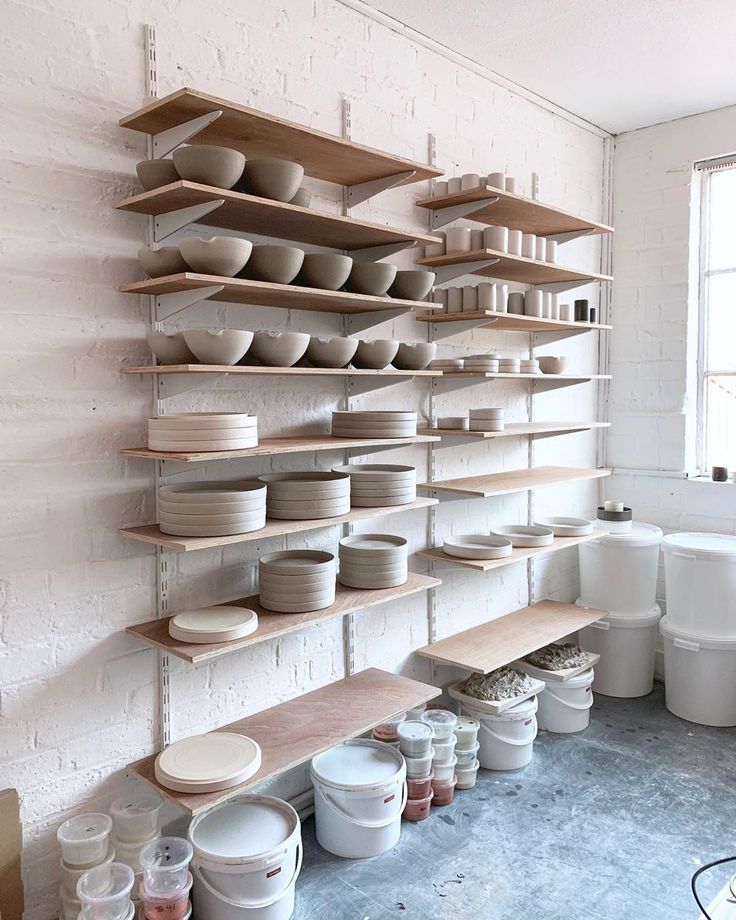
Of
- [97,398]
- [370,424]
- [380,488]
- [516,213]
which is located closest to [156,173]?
[97,398]

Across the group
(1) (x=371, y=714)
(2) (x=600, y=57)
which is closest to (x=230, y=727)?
(1) (x=371, y=714)

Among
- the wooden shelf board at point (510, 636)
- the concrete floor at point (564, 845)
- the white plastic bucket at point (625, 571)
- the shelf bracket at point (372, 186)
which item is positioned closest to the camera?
the concrete floor at point (564, 845)

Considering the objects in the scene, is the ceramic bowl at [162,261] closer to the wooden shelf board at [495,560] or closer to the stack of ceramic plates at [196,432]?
the stack of ceramic plates at [196,432]

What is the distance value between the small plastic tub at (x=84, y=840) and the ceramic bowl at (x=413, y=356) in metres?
1.60

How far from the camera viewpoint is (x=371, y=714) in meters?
2.38

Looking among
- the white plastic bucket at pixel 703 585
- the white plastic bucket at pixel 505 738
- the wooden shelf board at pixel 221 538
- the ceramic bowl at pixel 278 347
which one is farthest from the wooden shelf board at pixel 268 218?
the white plastic bucket at pixel 703 585

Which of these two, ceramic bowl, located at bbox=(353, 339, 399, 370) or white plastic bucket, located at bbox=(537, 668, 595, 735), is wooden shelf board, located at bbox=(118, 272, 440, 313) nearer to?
ceramic bowl, located at bbox=(353, 339, 399, 370)

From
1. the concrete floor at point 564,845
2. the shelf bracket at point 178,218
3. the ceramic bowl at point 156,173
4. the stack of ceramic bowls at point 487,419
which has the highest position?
the ceramic bowl at point 156,173

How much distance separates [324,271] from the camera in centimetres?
Result: 220

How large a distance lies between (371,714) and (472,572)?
102 cm

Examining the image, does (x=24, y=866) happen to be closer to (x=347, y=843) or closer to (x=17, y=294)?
(x=347, y=843)

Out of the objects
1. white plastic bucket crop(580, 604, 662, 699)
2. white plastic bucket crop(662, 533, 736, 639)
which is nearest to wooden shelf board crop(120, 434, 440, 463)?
white plastic bucket crop(662, 533, 736, 639)

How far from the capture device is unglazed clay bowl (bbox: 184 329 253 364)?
1.90 metres

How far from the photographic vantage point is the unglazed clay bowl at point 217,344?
190 cm
